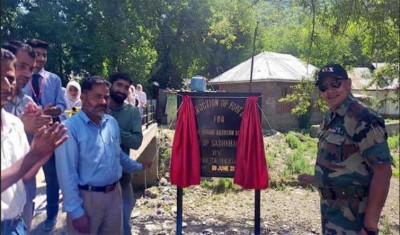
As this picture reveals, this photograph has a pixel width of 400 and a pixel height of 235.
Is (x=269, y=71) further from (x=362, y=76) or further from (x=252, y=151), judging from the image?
(x=252, y=151)

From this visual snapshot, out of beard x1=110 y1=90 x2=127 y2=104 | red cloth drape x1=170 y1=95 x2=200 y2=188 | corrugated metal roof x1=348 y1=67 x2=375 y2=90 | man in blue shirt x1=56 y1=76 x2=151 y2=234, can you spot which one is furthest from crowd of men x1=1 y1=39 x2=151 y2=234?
corrugated metal roof x1=348 y1=67 x2=375 y2=90

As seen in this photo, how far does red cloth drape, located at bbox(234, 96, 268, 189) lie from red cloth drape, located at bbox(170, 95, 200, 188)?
638mm

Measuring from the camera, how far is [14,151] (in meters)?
2.29

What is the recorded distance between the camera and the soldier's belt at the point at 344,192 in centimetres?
320

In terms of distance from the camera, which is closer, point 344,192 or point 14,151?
point 14,151

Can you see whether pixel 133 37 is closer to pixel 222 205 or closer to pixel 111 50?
pixel 111 50

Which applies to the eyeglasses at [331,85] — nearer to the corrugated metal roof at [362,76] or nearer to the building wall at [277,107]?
the corrugated metal roof at [362,76]

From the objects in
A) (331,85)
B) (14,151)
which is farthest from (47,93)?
(331,85)

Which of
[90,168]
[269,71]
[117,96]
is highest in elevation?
[269,71]

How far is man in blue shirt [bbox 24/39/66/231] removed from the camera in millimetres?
4059

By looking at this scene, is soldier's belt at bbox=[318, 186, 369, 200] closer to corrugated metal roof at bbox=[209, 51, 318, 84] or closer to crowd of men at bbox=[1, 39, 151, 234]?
crowd of men at bbox=[1, 39, 151, 234]

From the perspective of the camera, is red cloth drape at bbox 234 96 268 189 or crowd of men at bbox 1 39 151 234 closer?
crowd of men at bbox 1 39 151 234

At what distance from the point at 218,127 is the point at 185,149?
544mm

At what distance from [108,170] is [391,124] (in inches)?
947
